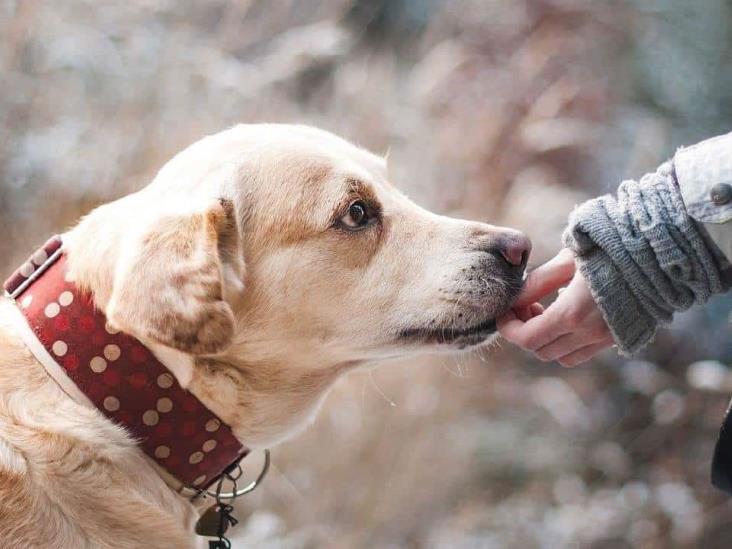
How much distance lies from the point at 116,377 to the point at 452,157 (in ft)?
5.17

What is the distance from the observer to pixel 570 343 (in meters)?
1.41

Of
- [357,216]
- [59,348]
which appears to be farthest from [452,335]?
[59,348]

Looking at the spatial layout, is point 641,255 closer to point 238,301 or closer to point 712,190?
point 712,190

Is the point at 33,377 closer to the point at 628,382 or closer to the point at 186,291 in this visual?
the point at 186,291

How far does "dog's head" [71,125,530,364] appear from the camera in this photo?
4.57 feet

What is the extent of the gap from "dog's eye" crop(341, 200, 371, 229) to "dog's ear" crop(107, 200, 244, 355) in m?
0.28

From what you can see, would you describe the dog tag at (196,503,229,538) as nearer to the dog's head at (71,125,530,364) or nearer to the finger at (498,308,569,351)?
the dog's head at (71,125,530,364)

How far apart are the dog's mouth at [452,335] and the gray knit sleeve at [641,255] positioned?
24 centimetres

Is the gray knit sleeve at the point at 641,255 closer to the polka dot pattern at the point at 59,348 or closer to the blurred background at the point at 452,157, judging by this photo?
the polka dot pattern at the point at 59,348

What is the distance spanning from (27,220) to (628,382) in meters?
1.98

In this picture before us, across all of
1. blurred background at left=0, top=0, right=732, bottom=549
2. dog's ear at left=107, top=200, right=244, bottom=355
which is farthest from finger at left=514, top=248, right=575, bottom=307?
blurred background at left=0, top=0, right=732, bottom=549

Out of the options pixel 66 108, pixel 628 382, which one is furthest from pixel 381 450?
pixel 66 108

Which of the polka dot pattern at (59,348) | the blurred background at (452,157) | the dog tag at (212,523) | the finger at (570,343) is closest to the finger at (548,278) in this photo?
the finger at (570,343)

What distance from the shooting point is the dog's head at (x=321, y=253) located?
139 centimetres
